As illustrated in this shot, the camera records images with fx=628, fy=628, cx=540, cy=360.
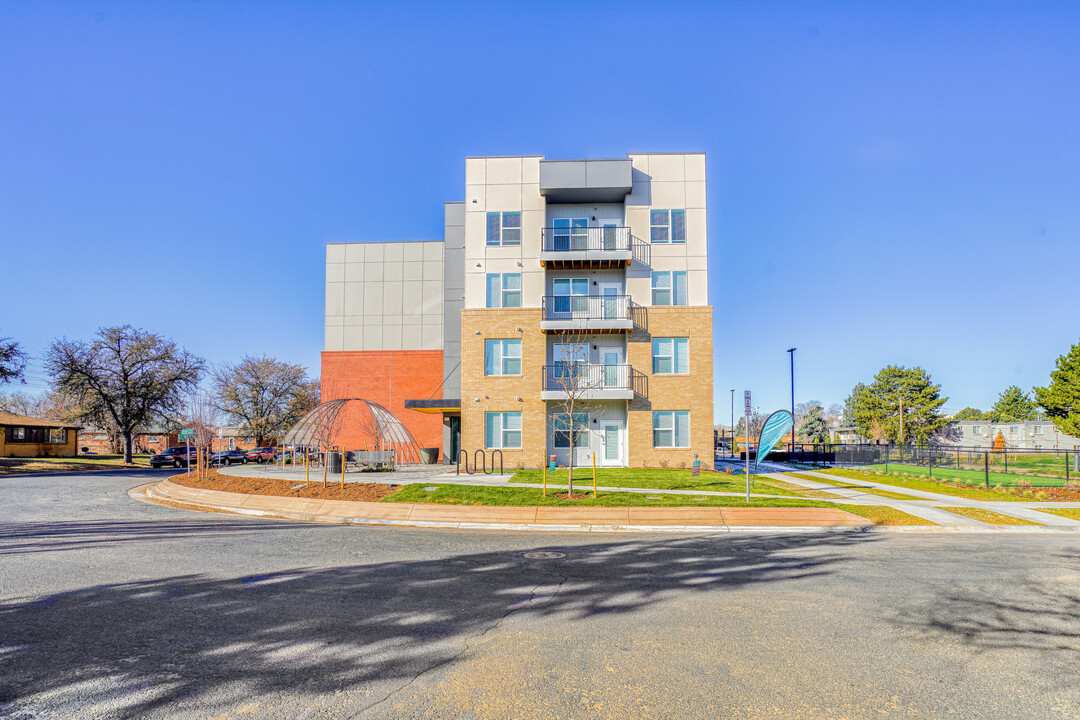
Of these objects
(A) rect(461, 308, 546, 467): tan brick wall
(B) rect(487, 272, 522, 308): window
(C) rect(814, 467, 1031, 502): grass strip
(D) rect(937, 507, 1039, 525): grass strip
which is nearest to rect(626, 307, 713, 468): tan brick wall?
(A) rect(461, 308, 546, 467): tan brick wall

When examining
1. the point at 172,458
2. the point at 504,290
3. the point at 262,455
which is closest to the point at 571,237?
the point at 504,290

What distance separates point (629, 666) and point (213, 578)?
21.2 feet

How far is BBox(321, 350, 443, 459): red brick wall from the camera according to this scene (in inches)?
1576

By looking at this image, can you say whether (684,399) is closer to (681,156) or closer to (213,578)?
(681,156)

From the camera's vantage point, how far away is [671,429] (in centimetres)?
2845

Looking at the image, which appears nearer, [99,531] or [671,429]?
[99,531]

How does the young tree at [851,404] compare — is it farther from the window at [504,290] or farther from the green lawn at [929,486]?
the window at [504,290]

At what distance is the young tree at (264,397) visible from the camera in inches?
2211

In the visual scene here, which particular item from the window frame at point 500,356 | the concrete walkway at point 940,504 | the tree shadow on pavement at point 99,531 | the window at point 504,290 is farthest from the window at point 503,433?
the tree shadow on pavement at point 99,531

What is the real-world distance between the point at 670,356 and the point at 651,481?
8509 millimetres

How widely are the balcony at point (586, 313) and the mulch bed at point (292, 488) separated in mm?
11560

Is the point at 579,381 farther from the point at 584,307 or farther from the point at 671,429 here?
the point at 671,429

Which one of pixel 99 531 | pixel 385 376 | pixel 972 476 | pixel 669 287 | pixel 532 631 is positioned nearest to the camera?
pixel 532 631

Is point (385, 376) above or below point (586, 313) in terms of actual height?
below
